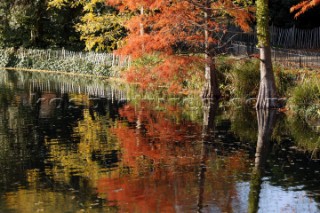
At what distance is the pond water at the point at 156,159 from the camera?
12711 mm

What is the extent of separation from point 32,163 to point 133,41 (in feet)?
40.6

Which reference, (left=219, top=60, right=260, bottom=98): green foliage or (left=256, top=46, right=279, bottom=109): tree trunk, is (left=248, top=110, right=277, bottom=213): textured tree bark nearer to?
(left=256, top=46, right=279, bottom=109): tree trunk

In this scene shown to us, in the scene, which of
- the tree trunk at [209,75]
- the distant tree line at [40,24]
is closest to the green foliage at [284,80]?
the tree trunk at [209,75]

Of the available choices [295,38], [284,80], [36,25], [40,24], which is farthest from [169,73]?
[40,24]

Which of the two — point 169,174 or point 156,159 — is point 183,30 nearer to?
point 156,159

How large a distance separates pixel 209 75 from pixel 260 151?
1044 cm

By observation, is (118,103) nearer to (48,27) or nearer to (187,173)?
(187,173)

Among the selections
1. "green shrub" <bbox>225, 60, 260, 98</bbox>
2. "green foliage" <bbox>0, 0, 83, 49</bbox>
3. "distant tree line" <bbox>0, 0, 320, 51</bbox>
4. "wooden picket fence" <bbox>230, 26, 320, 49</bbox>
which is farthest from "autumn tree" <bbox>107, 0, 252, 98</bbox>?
"green foliage" <bbox>0, 0, 83, 49</bbox>

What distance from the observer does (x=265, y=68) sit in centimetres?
2473

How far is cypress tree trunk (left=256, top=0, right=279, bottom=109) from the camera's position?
2440 cm

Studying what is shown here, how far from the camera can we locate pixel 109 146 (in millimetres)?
18250

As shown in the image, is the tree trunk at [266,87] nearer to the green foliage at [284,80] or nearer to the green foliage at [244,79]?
the green foliage at [284,80]

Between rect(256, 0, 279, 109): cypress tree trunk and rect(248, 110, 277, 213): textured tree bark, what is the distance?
0.61 m

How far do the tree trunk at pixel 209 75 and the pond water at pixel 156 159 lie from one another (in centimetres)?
97
